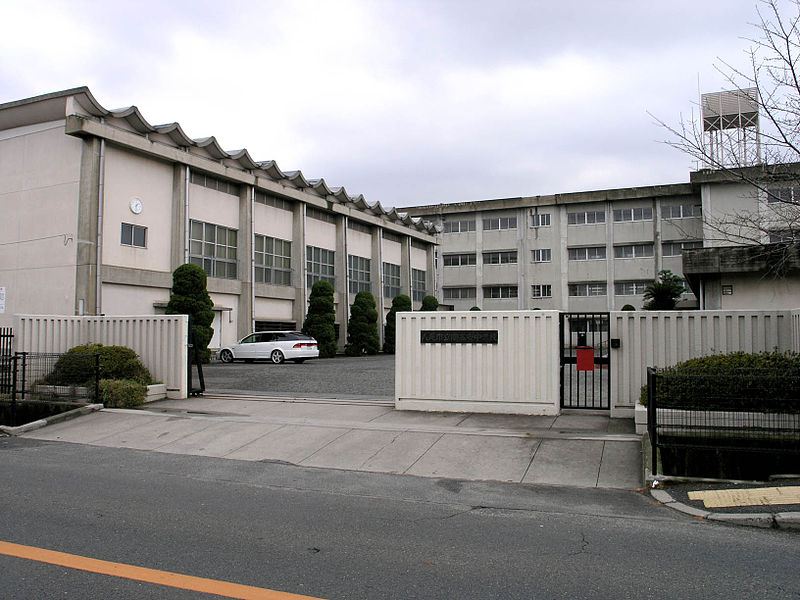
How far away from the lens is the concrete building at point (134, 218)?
86.6 feet

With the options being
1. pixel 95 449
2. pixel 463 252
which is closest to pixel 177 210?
pixel 95 449

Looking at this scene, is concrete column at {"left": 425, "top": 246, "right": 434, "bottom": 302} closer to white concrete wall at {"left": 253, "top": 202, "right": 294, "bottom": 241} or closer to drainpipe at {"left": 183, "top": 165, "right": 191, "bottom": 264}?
white concrete wall at {"left": 253, "top": 202, "right": 294, "bottom": 241}

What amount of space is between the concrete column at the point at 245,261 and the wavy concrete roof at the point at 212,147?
1803mm

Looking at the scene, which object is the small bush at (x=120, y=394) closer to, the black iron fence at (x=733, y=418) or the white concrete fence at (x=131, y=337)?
the white concrete fence at (x=131, y=337)

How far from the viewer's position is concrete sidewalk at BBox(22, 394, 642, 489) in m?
8.84

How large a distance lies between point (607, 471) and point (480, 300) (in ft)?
173

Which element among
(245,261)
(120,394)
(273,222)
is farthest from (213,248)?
(120,394)

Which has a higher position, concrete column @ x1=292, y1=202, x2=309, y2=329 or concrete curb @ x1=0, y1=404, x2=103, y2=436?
concrete column @ x1=292, y1=202, x2=309, y2=329

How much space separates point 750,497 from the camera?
6.82 meters

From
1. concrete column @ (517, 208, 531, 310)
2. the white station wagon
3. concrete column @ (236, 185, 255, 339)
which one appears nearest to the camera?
the white station wagon

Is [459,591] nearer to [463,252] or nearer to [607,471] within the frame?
[607,471]

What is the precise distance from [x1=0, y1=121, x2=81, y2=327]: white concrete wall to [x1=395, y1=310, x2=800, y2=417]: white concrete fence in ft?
61.9

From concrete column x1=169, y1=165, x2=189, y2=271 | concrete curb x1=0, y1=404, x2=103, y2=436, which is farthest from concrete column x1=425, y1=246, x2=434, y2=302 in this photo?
concrete curb x1=0, y1=404, x2=103, y2=436

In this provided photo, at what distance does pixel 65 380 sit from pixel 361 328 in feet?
90.8
